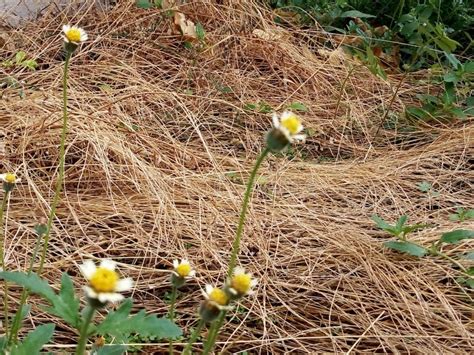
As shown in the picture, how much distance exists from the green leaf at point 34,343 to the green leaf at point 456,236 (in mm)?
1041

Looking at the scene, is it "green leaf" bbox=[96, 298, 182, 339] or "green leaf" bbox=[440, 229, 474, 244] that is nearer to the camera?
"green leaf" bbox=[96, 298, 182, 339]

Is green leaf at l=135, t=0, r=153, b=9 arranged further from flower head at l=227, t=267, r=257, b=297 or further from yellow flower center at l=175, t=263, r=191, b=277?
flower head at l=227, t=267, r=257, b=297

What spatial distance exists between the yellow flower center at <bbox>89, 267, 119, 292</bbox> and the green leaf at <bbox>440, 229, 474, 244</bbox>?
110cm

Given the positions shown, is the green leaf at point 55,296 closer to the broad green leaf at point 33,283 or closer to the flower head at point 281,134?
the broad green leaf at point 33,283

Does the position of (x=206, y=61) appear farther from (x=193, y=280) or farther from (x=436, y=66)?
(x=193, y=280)

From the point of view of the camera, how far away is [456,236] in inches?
64.5

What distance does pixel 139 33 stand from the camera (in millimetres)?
2811

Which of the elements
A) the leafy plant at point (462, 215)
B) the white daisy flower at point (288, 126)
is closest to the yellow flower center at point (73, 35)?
the white daisy flower at point (288, 126)

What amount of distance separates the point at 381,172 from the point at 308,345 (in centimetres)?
86

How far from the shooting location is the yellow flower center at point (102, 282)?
2.36ft

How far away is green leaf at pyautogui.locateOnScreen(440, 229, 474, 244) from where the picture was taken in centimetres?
162

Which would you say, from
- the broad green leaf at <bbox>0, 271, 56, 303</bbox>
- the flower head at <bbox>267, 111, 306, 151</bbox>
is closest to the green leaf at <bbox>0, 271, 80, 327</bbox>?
the broad green leaf at <bbox>0, 271, 56, 303</bbox>

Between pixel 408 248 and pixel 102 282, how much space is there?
3.59 feet

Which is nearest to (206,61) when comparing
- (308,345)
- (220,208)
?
(220,208)
